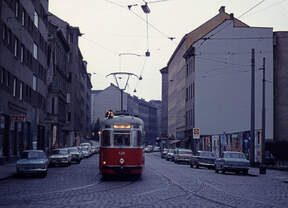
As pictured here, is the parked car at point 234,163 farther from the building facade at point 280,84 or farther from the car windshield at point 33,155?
the building facade at point 280,84

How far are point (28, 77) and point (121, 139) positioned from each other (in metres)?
26.5

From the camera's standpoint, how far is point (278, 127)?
71.2 meters

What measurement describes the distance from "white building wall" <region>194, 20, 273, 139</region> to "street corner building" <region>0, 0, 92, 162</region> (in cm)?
1971

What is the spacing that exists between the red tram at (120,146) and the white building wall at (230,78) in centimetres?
4710

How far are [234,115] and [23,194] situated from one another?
194 ft

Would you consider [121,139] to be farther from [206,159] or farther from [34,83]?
[34,83]

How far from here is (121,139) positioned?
25.6 metres

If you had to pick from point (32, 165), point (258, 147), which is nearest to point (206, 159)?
point (258, 147)

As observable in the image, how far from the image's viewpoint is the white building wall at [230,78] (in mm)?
72875

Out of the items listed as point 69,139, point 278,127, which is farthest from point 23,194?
point 69,139

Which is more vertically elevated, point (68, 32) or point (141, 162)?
point (68, 32)

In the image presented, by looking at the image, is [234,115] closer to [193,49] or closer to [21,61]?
[193,49]

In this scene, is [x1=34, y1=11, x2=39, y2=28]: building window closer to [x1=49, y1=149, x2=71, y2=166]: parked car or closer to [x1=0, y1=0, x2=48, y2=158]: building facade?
[x1=0, y1=0, x2=48, y2=158]: building facade

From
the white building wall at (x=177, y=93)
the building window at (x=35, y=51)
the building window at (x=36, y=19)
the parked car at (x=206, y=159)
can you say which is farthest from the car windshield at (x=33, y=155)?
the white building wall at (x=177, y=93)
